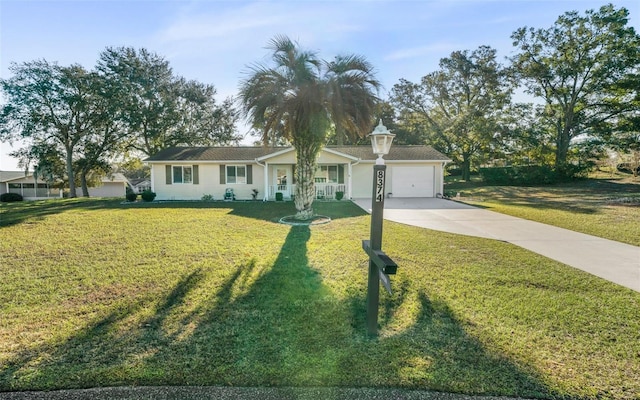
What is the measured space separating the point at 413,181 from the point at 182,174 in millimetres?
14324

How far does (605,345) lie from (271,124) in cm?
991

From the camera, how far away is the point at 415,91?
32406 mm

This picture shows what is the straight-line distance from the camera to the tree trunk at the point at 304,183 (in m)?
11.1

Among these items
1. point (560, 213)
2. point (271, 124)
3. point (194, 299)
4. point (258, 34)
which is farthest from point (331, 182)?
point (194, 299)

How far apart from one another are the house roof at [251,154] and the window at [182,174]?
619 mm

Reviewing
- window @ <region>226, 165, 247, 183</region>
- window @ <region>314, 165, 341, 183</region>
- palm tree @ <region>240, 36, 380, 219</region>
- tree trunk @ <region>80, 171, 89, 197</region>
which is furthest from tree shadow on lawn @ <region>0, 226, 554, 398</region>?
tree trunk @ <region>80, 171, 89, 197</region>

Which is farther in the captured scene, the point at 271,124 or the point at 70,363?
the point at 271,124

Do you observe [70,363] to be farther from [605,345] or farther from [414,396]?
[605,345]

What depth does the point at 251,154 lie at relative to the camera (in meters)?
19.4

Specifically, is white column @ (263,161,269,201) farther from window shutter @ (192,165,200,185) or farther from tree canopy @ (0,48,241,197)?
tree canopy @ (0,48,241,197)

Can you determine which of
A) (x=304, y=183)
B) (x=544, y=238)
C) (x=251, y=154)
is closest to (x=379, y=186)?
(x=544, y=238)

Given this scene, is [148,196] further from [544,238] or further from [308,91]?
[544,238]

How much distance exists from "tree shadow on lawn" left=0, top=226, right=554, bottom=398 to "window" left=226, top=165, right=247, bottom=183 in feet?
48.3

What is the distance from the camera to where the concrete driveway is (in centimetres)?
561
